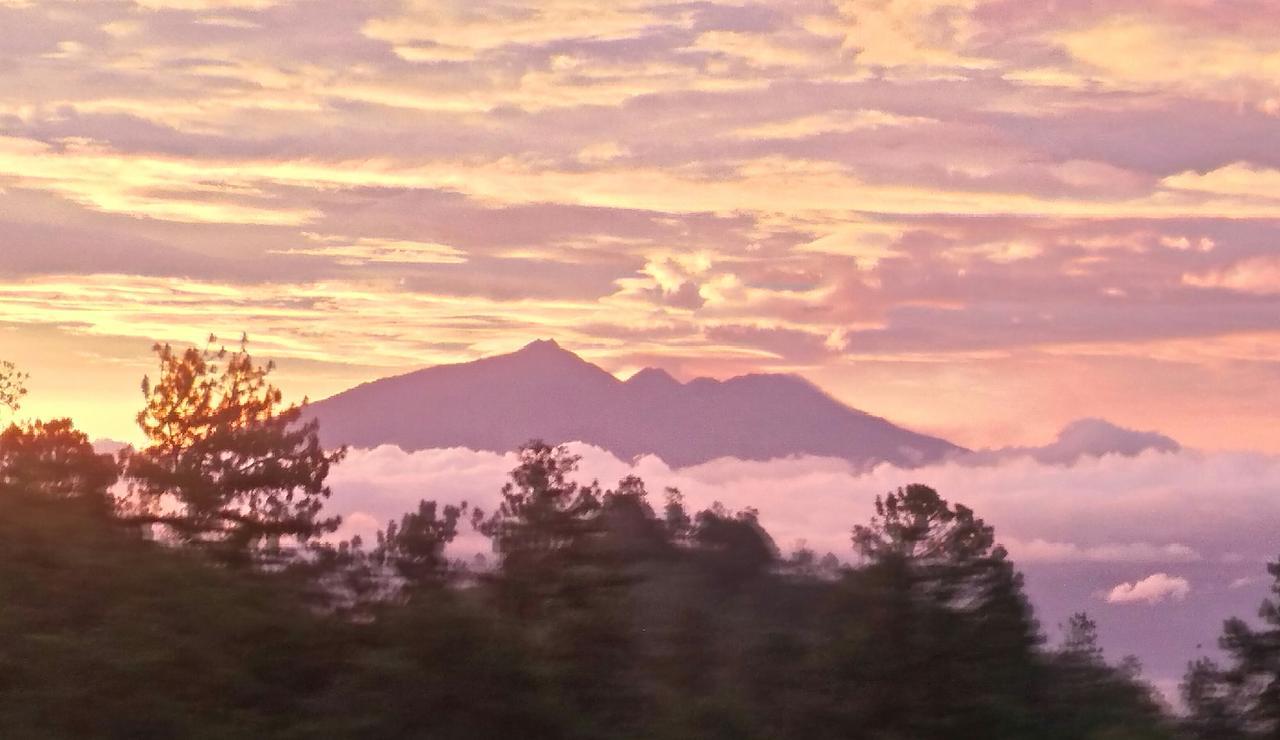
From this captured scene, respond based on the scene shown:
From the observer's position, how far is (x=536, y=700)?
695 cm

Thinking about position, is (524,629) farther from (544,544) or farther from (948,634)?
(948,634)

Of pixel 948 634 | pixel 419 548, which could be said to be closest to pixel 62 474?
pixel 419 548

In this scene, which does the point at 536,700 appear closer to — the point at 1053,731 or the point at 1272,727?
the point at 1053,731

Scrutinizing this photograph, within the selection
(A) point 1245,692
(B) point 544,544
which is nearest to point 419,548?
(B) point 544,544

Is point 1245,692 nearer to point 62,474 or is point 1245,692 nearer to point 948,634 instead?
point 948,634

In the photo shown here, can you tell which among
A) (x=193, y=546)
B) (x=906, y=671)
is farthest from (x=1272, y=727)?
(x=193, y=546)

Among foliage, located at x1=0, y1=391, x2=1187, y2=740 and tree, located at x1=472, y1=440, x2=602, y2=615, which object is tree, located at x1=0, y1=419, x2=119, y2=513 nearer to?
foliage, located at x1=0, y1=391, x2=1187, y2=740

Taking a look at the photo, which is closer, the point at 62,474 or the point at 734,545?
the point at 62,474

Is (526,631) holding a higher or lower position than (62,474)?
lower

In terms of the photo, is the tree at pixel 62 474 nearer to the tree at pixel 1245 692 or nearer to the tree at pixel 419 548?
the tree at pixel 419 548

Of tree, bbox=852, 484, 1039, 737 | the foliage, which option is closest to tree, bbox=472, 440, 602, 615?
the foliage

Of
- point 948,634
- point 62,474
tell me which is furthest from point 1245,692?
point 62,474

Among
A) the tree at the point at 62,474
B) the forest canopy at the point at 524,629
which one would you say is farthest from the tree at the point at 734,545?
the tree at the point at 62,474

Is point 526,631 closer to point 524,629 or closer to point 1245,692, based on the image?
point 524,629
